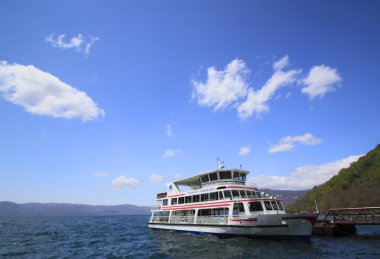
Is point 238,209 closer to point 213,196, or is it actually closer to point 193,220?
point 213,196

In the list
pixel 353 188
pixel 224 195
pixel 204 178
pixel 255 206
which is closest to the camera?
pixel 255 206

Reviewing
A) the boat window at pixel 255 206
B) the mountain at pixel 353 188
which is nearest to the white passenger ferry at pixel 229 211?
the boat window at pixel 255 206

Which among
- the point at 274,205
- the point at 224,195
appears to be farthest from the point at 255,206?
the point at 224,195

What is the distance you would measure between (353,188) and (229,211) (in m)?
80.3

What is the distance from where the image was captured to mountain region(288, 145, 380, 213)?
8219 centimetres

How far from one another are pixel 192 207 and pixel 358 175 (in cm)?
8891

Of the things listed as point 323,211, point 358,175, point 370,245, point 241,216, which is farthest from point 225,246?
point 358,175

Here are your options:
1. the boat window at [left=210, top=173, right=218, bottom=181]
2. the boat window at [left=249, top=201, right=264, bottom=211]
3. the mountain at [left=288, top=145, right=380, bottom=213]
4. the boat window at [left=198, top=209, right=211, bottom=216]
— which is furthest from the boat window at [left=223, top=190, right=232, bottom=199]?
the mountain at [left=288, top=145, right=380, bottom=213]

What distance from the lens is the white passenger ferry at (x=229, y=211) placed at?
1019 inches

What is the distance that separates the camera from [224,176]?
109 feet

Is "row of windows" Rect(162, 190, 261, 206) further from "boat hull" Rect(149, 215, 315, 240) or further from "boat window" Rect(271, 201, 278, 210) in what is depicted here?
"boat hull" Rect(149, 215, 315, 240)

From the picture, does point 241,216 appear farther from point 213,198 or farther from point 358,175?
point 358,175

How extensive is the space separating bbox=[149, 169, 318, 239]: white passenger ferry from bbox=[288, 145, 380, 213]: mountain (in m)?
63.2

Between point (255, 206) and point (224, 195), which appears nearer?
point (255, 206)
